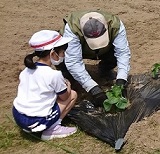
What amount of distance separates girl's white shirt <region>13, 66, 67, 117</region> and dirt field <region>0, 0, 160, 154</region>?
313mm

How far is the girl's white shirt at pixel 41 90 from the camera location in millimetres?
3594

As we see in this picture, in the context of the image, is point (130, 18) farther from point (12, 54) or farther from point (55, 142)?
point (55, 142)

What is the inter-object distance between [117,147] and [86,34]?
3.19ft

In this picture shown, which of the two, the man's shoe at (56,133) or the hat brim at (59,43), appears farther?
the man's shoe at (56,133)

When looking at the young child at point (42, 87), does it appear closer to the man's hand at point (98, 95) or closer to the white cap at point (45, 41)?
the white cap at point (45, 41)

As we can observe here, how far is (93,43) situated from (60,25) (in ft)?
7.37

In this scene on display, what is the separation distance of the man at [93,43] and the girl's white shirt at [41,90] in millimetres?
344

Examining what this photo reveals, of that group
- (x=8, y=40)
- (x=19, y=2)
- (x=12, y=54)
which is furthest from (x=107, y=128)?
(x=19, y=2)

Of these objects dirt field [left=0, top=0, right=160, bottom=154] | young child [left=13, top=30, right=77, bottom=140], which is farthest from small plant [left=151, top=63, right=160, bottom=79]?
young child [left=13, top=30, right=77, bottom=140]

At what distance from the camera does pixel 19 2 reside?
6.74 metres

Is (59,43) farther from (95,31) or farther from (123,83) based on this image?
(123,83)

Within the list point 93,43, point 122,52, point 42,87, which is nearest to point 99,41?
point 93,43

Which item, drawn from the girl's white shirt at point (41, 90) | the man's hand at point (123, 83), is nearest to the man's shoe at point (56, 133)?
the girl's white shirt at point (41, 90)

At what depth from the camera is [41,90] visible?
3604 mm
